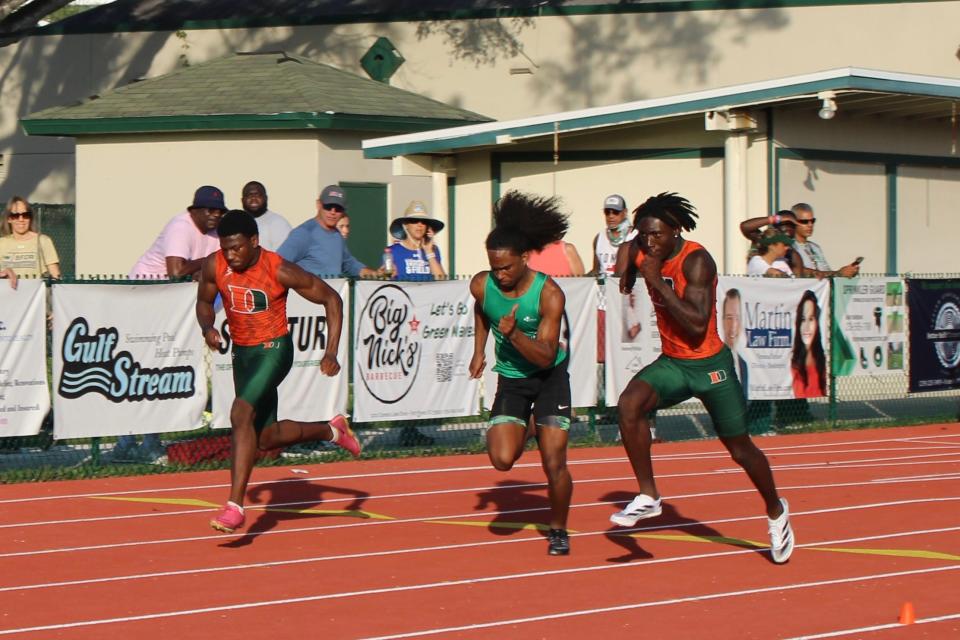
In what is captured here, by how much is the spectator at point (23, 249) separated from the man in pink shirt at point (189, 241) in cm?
85

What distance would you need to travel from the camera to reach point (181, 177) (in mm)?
24734

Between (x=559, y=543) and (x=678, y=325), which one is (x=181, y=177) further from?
(x=678, y=325)

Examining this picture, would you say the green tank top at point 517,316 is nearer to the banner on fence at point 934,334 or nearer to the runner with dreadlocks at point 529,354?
the runner with dreadlocks at point 529,354

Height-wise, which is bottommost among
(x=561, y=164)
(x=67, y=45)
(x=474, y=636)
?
(x=474, y=636)

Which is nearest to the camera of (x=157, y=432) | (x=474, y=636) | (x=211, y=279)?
(x=474, y=636)

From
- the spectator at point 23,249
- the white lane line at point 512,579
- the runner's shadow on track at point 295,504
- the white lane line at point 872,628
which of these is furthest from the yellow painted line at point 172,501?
the white lane line at point 872,628

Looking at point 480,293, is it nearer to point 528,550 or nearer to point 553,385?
point 553,385

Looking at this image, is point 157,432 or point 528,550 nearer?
point 528,550

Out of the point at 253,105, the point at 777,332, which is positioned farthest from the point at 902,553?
the point at 253,105

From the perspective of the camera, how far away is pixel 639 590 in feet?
29.3

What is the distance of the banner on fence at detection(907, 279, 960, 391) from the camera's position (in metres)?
18.8

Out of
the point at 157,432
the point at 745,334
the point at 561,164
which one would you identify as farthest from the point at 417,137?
the point at 157,432

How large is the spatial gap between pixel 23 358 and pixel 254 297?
337 centimetres

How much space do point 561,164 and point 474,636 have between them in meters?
14.3
